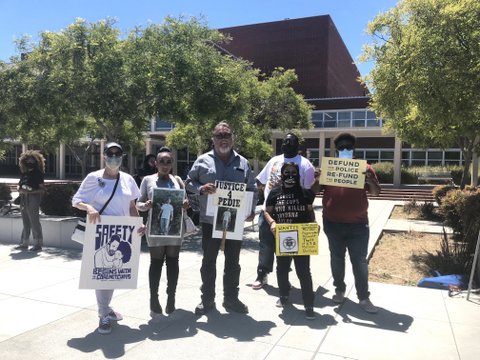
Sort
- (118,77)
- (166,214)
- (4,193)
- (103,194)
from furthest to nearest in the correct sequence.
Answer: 1. (4,193)
2. (118,77)
3. (166,214)
4. (103,194)

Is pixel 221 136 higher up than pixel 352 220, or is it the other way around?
pixel 221 136

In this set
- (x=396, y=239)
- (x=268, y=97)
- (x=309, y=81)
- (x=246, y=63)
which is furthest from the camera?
(x=309, y=81)

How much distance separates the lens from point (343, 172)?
16.0 feet

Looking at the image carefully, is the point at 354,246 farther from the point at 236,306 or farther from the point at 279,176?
the point at 236,306

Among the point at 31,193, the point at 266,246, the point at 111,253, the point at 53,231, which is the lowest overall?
the point at 53,231

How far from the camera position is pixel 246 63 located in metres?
16.3

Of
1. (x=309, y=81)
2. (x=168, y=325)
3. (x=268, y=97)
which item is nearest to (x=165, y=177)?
(x=168, y=325)

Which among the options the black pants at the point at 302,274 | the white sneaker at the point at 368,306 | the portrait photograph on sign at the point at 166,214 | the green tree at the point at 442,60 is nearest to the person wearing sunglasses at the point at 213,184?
the portrait photograph on sign at the point at 166,214

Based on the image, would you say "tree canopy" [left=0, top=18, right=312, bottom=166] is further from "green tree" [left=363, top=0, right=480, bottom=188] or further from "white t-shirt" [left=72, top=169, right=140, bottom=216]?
"white t-shirt" [left=72, top=169, right=140, bottom=216]

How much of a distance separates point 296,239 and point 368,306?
118 cm

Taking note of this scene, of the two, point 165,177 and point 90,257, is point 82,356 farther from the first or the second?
point 165,177

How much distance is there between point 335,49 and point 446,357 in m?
51.6

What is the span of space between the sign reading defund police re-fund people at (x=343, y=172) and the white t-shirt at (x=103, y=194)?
2.15 meters

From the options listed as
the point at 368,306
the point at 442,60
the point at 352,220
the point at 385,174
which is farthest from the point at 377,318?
the point at 385,174
